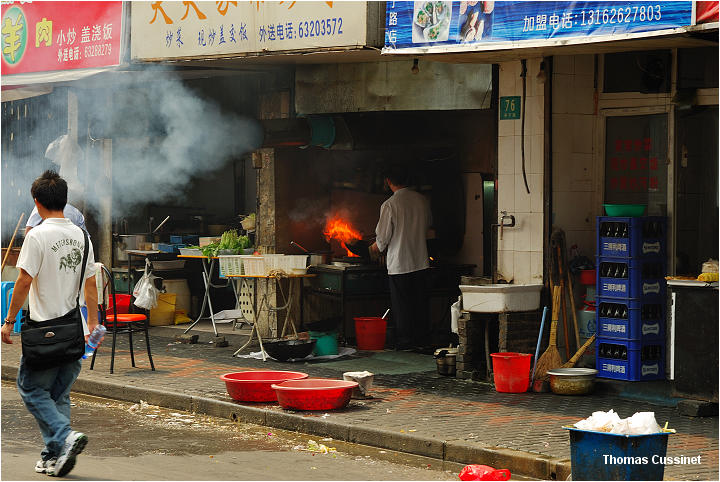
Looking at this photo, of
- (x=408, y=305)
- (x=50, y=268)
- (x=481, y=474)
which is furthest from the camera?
(x=408, y=305)

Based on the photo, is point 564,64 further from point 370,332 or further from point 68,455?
point 68,455

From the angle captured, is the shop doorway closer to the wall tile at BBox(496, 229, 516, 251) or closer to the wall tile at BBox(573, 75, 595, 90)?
the wall tile at BBox(573, 75, 595, 90)

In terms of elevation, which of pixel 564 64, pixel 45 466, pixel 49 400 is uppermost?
pixel 564 64

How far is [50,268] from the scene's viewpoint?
25.0 feet

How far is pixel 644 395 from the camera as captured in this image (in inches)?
412

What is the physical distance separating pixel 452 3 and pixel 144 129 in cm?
713

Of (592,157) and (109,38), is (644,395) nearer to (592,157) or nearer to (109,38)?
(592,157)

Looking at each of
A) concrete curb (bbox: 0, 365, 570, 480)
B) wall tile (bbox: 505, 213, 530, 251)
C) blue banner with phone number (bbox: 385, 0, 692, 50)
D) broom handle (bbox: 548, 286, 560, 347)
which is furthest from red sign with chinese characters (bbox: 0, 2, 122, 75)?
broom handle (bbox: 548, 286, 560, 347)

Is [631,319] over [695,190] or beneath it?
beneath

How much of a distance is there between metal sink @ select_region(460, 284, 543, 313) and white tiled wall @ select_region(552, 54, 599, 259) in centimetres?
82

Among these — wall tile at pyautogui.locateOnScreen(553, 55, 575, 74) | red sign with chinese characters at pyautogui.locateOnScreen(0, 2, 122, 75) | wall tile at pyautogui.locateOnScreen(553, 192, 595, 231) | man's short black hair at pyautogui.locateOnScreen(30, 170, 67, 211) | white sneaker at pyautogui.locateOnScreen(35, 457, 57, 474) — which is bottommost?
white sneaker at pyautogui.locateOnScreen(35, 457, 57, 474)

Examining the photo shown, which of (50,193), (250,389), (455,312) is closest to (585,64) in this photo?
(455,312)

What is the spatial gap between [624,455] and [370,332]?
7.29 metres

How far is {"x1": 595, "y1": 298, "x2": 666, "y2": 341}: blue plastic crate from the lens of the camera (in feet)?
35.2
